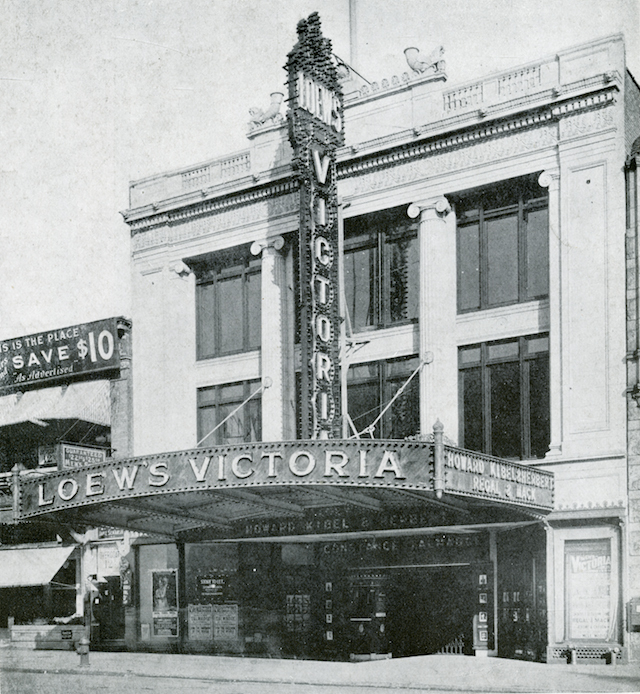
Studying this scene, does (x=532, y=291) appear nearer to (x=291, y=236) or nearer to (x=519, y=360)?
(x=519, y=360)

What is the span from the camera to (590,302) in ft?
78.3

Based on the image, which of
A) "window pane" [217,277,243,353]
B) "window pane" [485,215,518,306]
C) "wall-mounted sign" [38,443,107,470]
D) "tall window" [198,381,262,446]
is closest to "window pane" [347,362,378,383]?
"tall window" [198,381,262,446]

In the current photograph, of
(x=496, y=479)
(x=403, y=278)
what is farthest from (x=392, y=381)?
(x=496, y=479)

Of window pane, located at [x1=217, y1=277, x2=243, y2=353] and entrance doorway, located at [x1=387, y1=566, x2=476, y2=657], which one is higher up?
window pane, located at [x1=217, y1=277, x2=243, y2=353]

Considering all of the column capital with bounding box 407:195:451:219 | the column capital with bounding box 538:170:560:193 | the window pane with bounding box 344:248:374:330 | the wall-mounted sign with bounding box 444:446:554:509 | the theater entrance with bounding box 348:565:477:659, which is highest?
the column capital with bounding box 538:170:560:193

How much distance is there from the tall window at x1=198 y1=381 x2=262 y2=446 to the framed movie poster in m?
3.85

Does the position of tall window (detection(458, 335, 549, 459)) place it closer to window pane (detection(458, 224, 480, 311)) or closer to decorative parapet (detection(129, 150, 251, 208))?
window pane (detection(458, 224, 480, 311))

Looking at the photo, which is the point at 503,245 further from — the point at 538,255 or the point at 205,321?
the point at 205,321

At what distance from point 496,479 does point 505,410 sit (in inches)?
148

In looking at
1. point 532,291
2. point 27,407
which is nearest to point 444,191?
point 532,291

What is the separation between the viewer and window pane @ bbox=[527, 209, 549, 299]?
25234mm

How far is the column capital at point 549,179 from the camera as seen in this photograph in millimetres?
24859

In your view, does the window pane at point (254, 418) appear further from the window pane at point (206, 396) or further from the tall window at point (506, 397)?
the tall window at point (506, 397)

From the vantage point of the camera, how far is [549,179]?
981 inches
